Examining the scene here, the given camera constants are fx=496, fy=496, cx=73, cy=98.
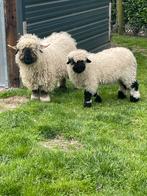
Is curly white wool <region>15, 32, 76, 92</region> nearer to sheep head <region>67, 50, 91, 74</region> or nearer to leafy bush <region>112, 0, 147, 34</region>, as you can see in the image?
sheep head <region>67, 50, 91, 74</region>

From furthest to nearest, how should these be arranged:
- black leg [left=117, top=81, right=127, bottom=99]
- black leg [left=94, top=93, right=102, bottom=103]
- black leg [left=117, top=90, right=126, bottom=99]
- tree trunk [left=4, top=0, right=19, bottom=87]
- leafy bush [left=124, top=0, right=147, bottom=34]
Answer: leafy bush [left=124, top=0, right=147, bottom=34], tree trunk [left=4, top=0, right=19, bottom=87], black leg [left=117, top=90, right=126, bottom=99], black leg [left=117, top=81, right=127, bottom=99], black leg [left=94, top=93, right=102, bottom=103]

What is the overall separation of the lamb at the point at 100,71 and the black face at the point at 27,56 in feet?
1.99

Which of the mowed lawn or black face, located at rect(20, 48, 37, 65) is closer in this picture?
the mowed lawn

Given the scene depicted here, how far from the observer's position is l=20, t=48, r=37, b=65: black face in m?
8.11

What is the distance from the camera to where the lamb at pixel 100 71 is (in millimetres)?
8141

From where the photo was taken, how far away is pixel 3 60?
9.66 m

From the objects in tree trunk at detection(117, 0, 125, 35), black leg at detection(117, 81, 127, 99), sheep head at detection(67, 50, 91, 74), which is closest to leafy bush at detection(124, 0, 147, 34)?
tree trunk at detection(117, 0, 125, 35)

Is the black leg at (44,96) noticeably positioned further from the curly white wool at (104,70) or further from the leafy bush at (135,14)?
the leafy bush at (135,14)

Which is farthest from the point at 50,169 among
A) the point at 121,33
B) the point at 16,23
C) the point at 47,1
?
the point at 121,33

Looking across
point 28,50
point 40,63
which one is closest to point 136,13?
point 40,63

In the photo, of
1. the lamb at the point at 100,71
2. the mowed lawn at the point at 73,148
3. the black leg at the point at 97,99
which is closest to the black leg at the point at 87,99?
the lamb at the point at 100,71

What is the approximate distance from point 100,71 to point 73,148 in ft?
7.63

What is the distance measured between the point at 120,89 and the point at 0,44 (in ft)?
8.23

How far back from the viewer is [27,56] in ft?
26.6
